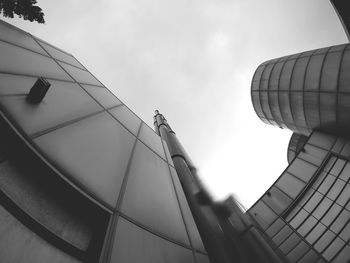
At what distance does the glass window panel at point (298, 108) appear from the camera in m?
18.2

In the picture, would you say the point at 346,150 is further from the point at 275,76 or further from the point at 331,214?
the point at 275,76

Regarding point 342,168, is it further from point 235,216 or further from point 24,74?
point 24,74

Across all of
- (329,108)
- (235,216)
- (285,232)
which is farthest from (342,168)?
(235,216)

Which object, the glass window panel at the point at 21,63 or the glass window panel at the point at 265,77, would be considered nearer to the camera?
the glass window panel at the point at 21,63

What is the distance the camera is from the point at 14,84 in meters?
3.05

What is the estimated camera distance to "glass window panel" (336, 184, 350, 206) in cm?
1267

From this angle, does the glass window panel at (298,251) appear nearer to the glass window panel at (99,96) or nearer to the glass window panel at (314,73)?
the glass window panel at (314,73)

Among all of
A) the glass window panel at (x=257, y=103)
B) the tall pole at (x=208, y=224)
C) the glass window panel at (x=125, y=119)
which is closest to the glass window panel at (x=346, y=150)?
the glass window panel at (x=257, y=103)

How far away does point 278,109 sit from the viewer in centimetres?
2177

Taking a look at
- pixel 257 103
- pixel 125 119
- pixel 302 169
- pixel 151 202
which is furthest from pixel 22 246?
pixel 257 103

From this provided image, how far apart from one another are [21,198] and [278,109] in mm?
23365

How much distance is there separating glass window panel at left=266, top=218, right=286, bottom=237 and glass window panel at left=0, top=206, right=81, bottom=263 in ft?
51.4

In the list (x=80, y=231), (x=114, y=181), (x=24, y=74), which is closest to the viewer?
(x=80, y=231)

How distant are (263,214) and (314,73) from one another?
468 inches
